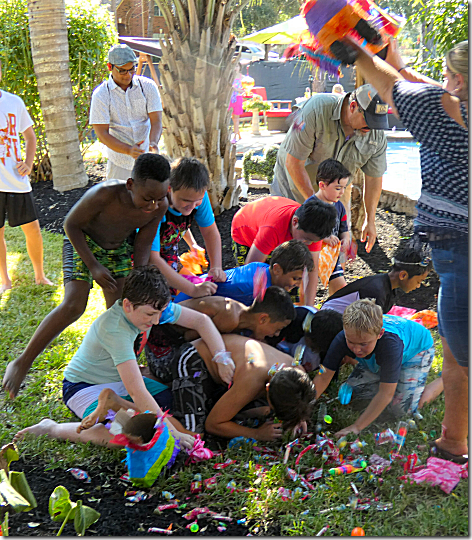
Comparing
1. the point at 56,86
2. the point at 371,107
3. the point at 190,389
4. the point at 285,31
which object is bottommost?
the point at 190,389

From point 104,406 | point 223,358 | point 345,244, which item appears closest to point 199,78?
point 345,244

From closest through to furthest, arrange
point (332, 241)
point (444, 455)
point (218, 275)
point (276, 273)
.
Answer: point (444, 455), point (276, 273), point (218, 275), point (332, 241)

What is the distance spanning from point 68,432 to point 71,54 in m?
6.86

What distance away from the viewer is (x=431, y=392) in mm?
2998

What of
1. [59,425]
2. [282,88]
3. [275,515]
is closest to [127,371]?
[59,425]

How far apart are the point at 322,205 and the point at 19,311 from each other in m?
2.51

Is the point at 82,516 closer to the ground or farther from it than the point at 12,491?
closer to the ground

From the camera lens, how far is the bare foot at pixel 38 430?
8.87 ft

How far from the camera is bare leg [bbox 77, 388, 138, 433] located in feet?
8.16

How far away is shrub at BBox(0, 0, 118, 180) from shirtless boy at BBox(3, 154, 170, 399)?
5602 mm

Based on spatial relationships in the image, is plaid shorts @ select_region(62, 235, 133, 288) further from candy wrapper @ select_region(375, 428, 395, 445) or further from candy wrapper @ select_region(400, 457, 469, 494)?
candy wrapper @ select_region(400, 457, 469, 494)

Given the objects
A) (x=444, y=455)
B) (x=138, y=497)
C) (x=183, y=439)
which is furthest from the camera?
(x=183, y=439)

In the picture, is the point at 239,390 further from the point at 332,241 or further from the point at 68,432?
the point at 332,241

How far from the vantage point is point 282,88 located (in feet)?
73.8
